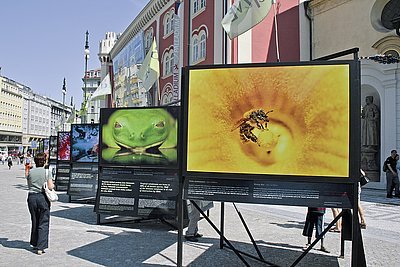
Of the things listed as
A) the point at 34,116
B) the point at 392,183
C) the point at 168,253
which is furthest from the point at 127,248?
the point at 34,116

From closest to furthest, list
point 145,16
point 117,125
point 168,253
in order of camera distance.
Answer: point 168,253, point 117,125, point 145,16

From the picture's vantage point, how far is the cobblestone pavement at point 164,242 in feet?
21.1

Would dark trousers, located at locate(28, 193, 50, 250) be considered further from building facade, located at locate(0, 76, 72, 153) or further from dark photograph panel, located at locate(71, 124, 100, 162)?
building facade, located at locate(0, 76, 72, 153)

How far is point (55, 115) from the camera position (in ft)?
506

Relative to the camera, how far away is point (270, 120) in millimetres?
5137

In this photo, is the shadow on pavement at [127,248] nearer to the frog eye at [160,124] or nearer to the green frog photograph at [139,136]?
the green frog photograph at [139,136]

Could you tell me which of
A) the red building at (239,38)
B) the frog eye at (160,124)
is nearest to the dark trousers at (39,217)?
the frog eye at (160,124)

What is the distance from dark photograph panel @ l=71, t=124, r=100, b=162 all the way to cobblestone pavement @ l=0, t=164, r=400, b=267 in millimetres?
1959

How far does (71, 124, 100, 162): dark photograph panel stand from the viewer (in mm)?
13009

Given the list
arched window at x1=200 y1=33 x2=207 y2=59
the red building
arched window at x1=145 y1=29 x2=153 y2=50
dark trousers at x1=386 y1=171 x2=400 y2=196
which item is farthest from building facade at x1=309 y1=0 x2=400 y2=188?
arched window at x1=145 y1=29 x2=153 y2=50

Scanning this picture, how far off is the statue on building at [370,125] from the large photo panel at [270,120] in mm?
16128

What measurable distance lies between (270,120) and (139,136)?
4.81m

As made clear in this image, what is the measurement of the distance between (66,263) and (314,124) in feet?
13.6

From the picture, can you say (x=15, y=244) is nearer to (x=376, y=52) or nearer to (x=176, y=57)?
(x=376, y=52)
